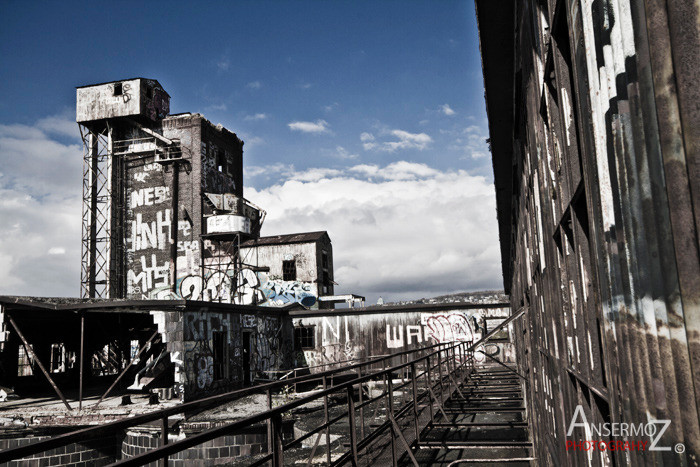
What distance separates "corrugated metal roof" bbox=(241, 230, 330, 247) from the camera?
1299 inches

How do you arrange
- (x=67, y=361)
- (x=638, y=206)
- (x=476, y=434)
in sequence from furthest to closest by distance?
(x=67, y=361)
(x=476, y=434)
(x=638, y=206)

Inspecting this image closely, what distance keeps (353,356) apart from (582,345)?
22490mm

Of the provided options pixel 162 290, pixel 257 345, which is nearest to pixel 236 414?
pixel 257 345

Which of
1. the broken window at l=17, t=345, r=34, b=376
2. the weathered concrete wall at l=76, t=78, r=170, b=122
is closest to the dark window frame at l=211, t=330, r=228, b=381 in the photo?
the broken window at l=17, t=345, r=34, b=376

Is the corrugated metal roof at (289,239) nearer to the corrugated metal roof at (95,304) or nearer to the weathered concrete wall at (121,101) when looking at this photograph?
the weathered concrete wall at (121,101)

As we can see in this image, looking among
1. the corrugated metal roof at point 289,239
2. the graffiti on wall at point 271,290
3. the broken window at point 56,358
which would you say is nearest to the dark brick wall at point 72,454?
the broken window at point 56,358

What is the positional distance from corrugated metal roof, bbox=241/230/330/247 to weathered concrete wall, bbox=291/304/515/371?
8684 millimetres

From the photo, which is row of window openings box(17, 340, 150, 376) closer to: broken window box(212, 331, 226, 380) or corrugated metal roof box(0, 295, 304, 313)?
broken window box(212, 331, 226, 380)

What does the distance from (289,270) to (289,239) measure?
207cm

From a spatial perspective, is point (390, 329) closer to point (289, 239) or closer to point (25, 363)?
point (289, 239)

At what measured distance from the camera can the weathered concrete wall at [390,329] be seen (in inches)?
909

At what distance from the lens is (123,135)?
112 feet

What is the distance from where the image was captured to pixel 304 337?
2522 cm

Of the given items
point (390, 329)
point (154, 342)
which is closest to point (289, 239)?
point (390, 329)
